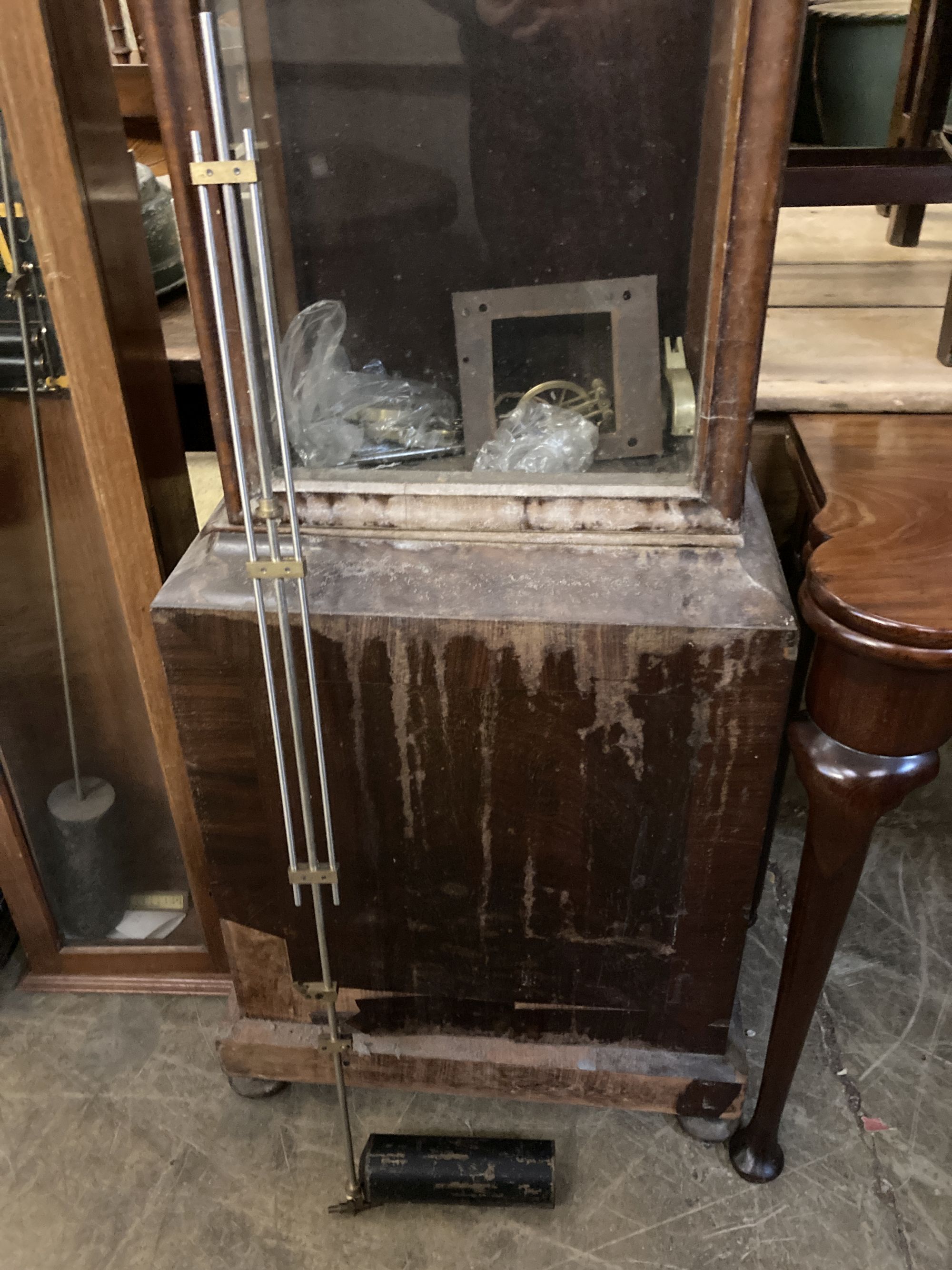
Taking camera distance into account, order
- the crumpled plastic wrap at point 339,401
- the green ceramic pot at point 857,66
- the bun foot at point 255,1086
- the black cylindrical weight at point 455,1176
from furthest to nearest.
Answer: the green ceramic pot at point 857,66 < the bun foot at point 255,1086 < the black cylindrical weight at point 455,1176 < the crumpled plastic wrap at point 339,401

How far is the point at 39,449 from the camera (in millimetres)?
1036

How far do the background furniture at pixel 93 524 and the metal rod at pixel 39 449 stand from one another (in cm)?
1

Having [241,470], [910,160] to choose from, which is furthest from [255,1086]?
[910,160]

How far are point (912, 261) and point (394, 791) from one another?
1148mm

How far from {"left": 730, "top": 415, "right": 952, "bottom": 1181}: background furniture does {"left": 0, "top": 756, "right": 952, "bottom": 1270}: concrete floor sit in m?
0.24

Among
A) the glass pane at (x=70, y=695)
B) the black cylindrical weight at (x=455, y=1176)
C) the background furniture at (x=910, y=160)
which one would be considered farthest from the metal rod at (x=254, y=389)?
the background furniture at (x=910, y=160)

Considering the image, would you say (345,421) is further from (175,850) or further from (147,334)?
(175,850)

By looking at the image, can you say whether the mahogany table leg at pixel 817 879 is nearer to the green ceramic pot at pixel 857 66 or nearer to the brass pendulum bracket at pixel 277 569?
the brass pendulum bracket at pixel 277 569

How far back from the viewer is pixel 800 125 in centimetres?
269

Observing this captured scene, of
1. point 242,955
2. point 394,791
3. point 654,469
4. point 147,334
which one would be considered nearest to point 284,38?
point 147,334

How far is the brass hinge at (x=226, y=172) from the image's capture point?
0.70m

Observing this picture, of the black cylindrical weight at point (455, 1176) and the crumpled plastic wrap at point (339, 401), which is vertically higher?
the crumpled plastic wrap at point (339, 401)

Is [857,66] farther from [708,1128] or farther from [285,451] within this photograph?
[708,1128]

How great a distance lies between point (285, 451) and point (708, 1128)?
932mm
